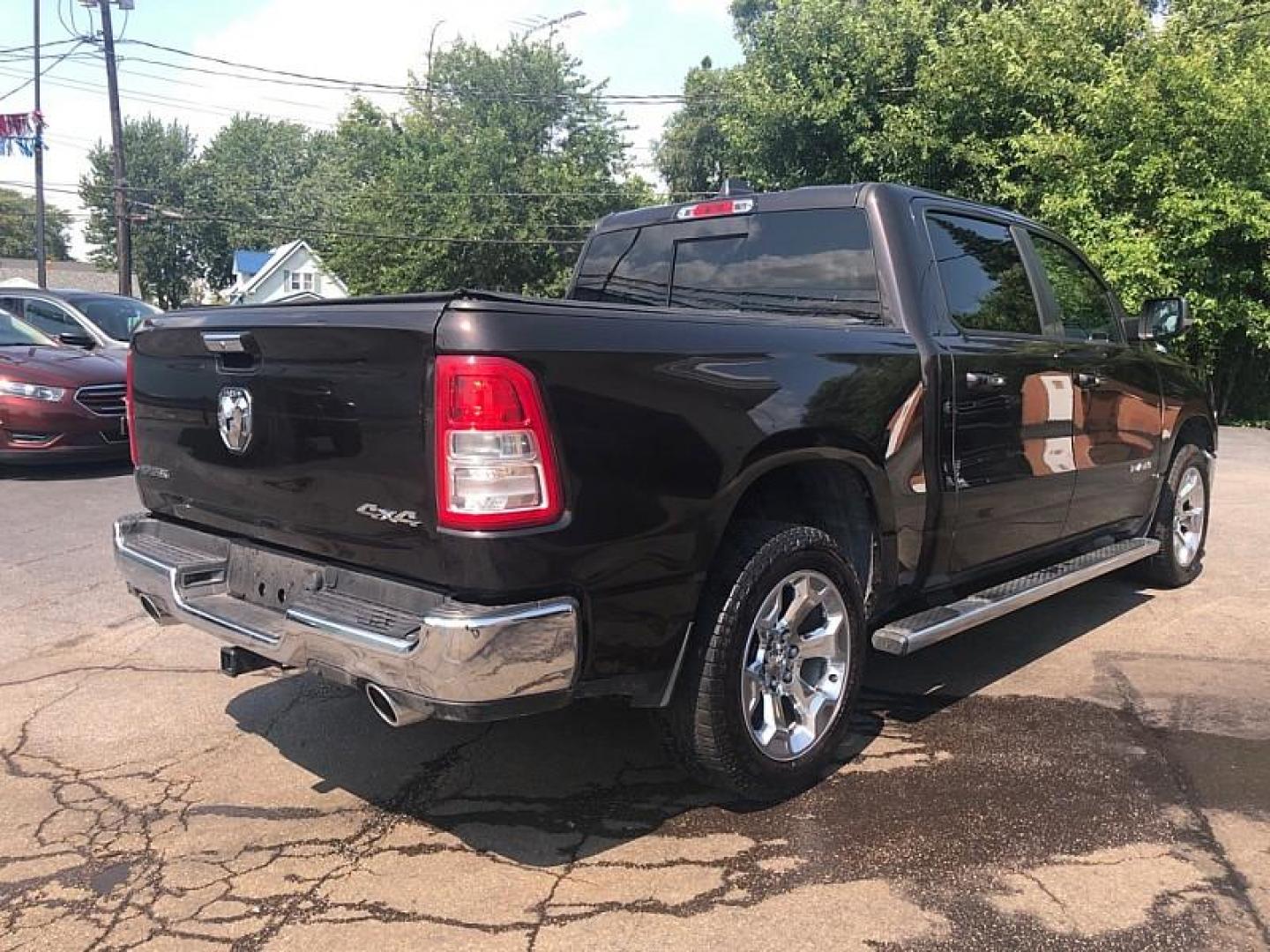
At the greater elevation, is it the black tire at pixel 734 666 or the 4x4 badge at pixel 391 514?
the 4x4 badge at pixel 391 514

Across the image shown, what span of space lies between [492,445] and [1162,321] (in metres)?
4.38

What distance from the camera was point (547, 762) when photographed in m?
3.65

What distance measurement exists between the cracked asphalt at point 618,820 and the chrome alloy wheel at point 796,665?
0.23m

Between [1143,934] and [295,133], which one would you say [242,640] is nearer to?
[1143,934]

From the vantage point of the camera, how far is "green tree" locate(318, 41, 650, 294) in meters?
37.1

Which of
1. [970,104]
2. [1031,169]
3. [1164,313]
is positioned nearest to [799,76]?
[970,104]

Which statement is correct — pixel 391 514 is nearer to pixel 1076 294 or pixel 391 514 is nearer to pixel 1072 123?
pixel 1076 294

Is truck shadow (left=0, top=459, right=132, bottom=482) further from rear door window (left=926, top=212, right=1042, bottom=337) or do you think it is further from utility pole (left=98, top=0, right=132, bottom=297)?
utility pole (left=98, top=0, right=132, bottom=297)

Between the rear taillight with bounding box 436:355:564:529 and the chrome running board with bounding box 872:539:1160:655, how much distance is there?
5.17 ft

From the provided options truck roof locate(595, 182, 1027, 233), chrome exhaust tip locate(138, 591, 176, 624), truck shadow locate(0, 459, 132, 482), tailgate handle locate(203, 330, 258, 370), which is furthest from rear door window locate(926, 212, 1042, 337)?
truck shadow locate(0, 459, 132, 482)

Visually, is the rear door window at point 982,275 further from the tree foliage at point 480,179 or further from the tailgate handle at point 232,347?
the tree foliage at point 480,179

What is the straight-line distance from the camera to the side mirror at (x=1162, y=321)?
18.1ft

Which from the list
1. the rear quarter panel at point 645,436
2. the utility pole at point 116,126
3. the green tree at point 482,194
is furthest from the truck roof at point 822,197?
the green tree at point 482,194

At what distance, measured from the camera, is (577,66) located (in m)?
43.8
